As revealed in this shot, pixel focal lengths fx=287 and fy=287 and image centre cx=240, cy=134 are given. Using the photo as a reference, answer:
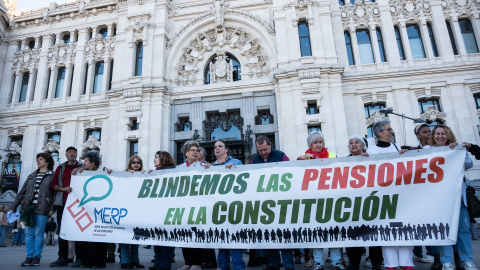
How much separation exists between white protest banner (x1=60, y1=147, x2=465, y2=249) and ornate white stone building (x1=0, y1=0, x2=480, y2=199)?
1126cm

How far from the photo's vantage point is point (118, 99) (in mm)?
20266

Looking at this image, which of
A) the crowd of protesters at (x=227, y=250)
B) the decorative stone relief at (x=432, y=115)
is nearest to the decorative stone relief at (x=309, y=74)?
the decorative stone relief at (x=432, y=115)

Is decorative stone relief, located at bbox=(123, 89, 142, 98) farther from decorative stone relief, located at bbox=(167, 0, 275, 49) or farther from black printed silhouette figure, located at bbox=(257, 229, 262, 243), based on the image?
black printed silhouette figure, located at bbox=(257, 229, 262, 243)

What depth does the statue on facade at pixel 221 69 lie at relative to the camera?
19812 mm

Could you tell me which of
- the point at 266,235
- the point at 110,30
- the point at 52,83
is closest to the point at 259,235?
the point at 266,235

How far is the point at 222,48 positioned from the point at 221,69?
1.75m

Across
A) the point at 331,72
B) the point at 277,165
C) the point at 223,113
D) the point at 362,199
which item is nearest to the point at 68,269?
the point at 277,165

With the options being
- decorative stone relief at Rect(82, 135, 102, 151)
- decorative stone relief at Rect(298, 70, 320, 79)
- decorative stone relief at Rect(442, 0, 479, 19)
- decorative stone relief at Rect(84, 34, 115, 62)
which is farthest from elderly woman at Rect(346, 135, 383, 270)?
decorative stone relief at Rect(84, 34, 115, 62)

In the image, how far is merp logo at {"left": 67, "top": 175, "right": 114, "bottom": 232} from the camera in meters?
6.27

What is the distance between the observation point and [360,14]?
19.9 m

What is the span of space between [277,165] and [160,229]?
2609mm

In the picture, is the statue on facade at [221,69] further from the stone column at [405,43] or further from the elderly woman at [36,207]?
the elderly woman at [36,207]

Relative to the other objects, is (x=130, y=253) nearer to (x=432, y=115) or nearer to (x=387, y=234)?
(x=387, y=234)

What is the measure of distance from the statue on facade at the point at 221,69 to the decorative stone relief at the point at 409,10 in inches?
461
